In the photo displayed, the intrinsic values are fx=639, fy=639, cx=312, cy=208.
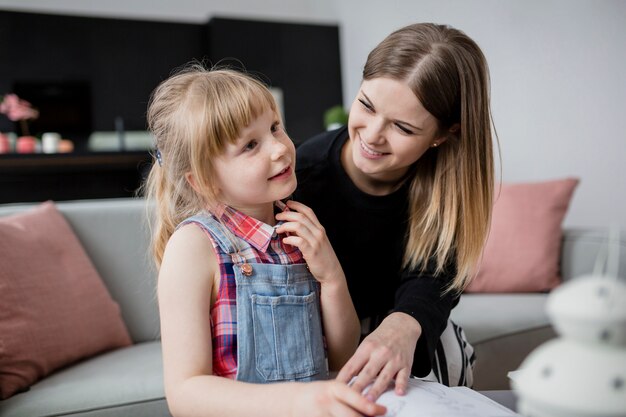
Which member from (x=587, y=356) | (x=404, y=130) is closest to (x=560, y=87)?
(x=404, y=130)

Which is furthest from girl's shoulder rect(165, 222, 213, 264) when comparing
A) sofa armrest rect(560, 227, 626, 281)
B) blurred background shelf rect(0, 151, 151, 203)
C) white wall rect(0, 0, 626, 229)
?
blurred background shelf rect(0, 151, 151, 203)

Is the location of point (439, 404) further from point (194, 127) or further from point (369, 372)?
point (194, 127)

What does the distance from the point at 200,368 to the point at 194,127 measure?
0.35 m

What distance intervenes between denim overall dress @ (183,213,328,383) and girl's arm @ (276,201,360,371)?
3cm

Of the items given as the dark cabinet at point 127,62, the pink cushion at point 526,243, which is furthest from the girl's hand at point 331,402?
the dark cabinet at point 127,62

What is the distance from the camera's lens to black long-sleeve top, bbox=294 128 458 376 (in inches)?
53.4

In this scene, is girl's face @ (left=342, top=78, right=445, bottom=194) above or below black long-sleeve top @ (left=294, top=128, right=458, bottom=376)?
above

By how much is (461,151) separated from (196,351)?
665mm

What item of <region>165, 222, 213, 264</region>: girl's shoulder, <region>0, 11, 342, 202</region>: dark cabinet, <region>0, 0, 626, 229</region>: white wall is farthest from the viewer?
<region>0, 11, 342, 202</region>: dark cabinet

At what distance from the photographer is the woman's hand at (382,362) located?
32.7 inches

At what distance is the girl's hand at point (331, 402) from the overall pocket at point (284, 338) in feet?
0.69

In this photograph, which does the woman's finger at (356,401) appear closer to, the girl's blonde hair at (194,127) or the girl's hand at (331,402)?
the girl's hand at (331,402)

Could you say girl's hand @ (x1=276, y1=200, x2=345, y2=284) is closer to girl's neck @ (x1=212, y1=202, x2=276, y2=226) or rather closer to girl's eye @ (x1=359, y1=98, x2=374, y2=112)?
girl's neck @ (x1=212, y1=202, x2=276, y2=226)

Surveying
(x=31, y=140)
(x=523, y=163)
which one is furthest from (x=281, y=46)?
(x=523, y=163)
